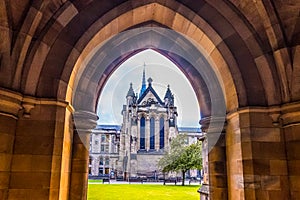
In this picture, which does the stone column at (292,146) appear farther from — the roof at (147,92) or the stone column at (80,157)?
the roof at (147,92)

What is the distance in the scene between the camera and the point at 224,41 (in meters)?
4.98

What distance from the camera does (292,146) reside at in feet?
14.2

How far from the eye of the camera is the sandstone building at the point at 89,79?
411cm

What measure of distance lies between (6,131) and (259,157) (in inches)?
162

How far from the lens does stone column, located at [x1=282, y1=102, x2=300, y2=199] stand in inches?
167

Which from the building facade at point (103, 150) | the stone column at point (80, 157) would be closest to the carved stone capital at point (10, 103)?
the stone column at point (80, 157)

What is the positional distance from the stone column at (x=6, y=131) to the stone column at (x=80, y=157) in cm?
127

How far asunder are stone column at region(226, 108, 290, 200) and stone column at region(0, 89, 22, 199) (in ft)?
12.3

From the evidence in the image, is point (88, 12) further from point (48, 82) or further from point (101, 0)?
point (48, 82)

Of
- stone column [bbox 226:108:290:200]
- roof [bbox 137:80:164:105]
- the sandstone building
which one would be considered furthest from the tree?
stone column [bbox 226:108:290:200]

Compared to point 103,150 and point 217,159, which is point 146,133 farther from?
point 217,159

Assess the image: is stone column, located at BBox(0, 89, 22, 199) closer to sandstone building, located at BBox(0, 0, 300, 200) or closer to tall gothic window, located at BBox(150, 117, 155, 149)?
sandstone building, located at BBox(0, 0, 300, 200)

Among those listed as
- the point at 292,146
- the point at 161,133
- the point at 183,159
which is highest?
the point at 161,133

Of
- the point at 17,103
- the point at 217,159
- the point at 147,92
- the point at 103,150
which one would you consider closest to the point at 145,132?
the point at 147,92
